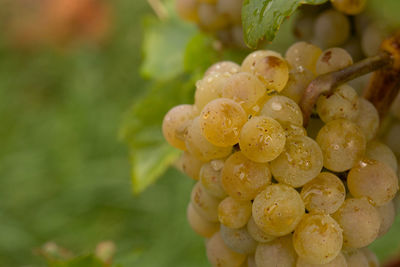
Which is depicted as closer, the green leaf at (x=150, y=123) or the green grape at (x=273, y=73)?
the green grape at (x=273, y=73)

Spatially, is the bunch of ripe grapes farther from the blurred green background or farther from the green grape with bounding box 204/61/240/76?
the blurred green background

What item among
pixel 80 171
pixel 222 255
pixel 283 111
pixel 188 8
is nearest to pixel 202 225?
pixel 222 255

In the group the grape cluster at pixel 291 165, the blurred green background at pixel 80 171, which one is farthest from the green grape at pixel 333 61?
the blurred green background at pixel 80 171

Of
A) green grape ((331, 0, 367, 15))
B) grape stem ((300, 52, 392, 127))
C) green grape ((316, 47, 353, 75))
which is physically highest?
green grape ((331, 0, 367, 15))

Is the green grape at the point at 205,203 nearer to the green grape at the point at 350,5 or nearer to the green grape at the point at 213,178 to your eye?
the green grape at the point at 213,178

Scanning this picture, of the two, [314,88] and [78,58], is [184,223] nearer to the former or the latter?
[78,58]

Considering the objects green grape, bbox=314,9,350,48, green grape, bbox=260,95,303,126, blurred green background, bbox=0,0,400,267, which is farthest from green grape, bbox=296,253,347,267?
blurred green background, bbox=0,0,400,267
